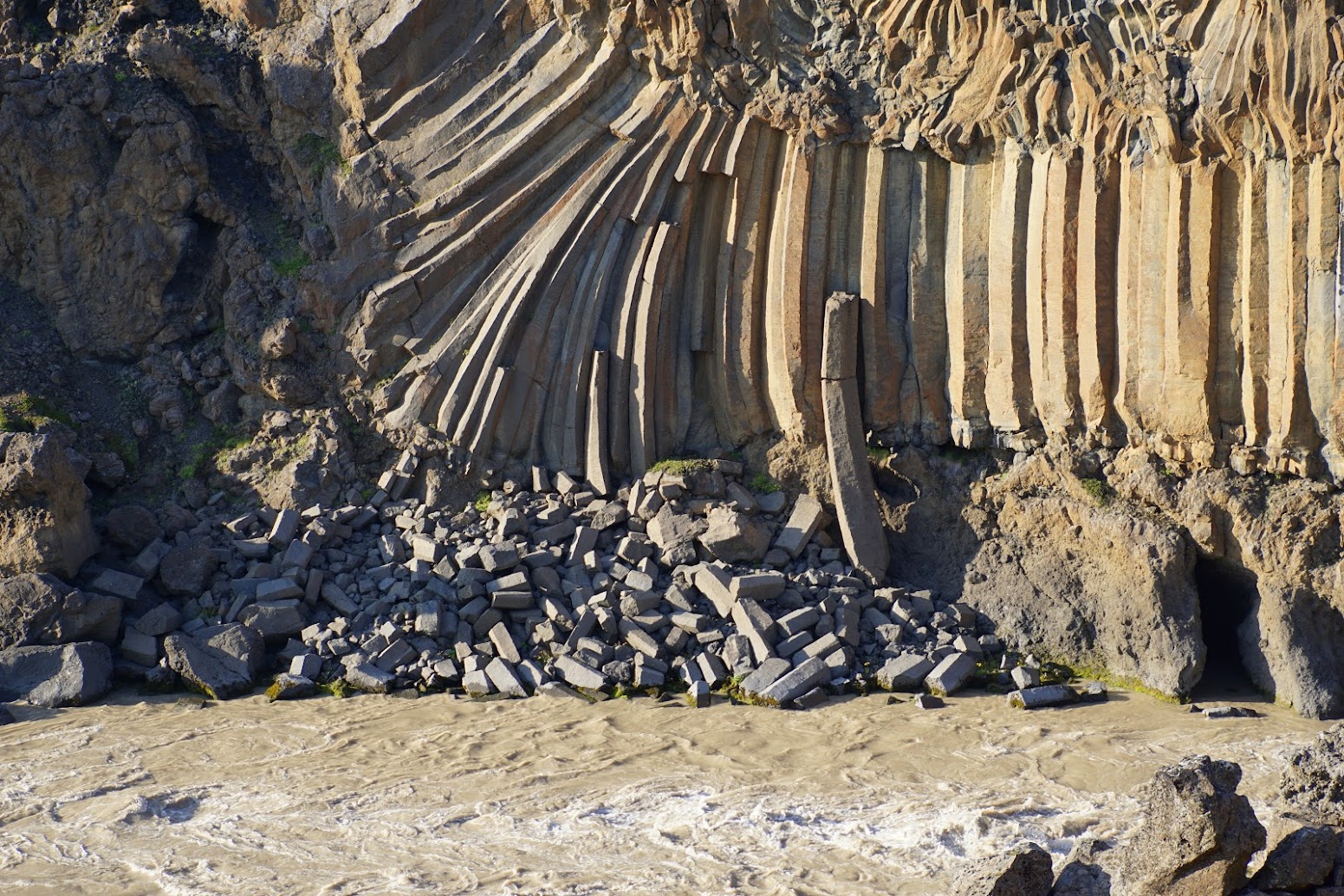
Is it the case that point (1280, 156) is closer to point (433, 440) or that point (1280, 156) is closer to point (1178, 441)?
point (1178, 441)

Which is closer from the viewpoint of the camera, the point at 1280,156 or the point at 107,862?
the point at 107,862

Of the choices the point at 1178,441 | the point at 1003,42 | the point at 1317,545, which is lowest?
the point at 1317,545

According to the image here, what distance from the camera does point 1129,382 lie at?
12570mm

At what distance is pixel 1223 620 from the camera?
42.3 ft

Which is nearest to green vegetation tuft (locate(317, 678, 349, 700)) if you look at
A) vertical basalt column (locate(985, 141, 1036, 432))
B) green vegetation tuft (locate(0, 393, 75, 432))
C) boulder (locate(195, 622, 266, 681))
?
boulder (locate(195, 622, 266, 681))

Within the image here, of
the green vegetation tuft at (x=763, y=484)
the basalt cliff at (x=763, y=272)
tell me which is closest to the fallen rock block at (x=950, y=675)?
the basalt cliff at (x=763, y=272)

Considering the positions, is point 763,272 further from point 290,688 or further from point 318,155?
point 290,688

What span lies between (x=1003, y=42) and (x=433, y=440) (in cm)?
663

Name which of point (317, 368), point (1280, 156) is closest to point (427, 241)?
point (317, 368)

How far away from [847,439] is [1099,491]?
2345 millimetres

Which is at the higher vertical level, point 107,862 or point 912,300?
point 912,300

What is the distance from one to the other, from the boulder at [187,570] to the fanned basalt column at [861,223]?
2.30m

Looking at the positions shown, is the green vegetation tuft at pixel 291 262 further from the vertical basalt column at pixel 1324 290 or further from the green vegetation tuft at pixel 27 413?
the vertical basalt column at pixel 1324 290

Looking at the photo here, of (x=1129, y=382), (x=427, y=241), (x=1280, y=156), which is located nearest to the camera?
(x=1280, y=156)
